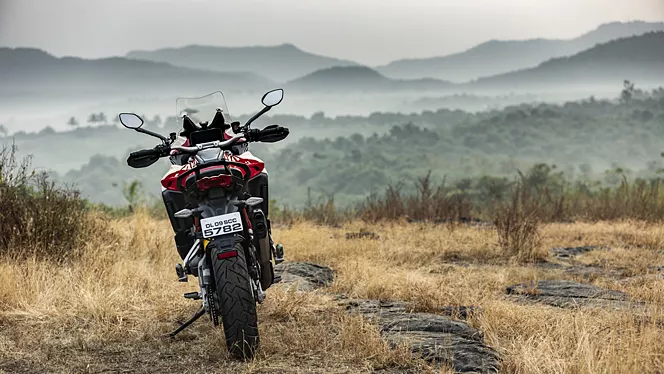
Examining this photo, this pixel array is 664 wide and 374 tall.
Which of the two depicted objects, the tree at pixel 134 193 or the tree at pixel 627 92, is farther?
the tree at pixel 627 92

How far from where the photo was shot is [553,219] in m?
15.0

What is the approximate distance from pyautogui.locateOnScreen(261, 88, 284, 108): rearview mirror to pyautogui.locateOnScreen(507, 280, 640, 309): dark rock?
118 inches

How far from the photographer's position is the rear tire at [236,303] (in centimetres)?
459

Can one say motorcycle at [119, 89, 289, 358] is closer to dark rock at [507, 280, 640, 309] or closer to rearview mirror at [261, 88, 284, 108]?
rearview mirror at [261, 88, 284, 108]

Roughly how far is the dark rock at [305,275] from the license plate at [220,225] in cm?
221

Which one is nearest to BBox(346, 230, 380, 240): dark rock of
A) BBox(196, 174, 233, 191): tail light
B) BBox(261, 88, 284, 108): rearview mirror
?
BBox(261, 88, 284, 108): rearview mirror

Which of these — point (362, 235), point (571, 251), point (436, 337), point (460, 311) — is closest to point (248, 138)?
point (436, 337)

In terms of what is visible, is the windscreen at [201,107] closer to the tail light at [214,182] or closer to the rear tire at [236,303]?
the tail light at [214,182]

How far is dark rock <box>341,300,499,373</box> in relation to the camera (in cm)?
463

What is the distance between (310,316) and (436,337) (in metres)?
1.18

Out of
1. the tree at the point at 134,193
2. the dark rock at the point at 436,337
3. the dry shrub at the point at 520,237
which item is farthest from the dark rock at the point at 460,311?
the tree at the point at 134,193

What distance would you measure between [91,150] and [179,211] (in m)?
174

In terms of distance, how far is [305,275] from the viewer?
7.79 m

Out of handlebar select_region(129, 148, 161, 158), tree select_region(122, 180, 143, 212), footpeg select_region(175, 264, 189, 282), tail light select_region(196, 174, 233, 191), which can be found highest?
handlebar select_region(129, 148, 161, 158)
